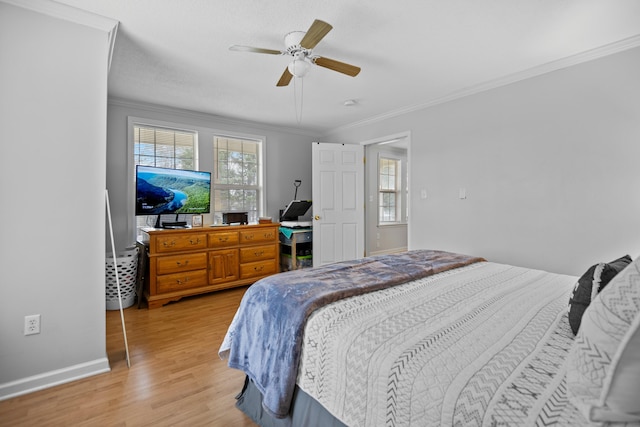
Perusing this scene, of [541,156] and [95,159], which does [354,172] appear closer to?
[541,156]

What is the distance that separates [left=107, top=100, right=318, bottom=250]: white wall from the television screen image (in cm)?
49

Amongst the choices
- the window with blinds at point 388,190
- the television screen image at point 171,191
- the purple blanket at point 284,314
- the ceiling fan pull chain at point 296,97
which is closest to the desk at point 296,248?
the television screen image at point 171,191

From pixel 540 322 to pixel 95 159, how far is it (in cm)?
271

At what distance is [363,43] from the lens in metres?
2.41

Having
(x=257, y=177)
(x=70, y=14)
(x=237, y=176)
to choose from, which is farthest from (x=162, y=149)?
(x=70, y=14)

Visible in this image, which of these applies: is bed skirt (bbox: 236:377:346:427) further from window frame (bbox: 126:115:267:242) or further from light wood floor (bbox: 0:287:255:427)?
window frame (bbox: 126:115:267:242)

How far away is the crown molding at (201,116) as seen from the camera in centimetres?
374

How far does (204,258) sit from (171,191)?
0.91m

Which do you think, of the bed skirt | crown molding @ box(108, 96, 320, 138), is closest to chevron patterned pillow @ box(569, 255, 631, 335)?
the bed skirt

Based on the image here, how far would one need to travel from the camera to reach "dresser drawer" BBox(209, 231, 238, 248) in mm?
3775

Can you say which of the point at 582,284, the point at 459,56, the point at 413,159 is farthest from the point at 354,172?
the point at 582,284

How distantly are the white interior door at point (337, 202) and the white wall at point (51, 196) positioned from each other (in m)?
2.91

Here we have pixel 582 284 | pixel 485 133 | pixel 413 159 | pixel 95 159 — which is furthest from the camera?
pixel 413 159

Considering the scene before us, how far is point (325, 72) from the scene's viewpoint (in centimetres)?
295
